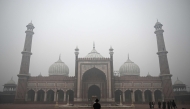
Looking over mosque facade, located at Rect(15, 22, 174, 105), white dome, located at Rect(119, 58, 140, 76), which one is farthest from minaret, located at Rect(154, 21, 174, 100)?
white dome, located at Rect(119, 58, 140, 76)

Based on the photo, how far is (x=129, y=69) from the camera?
30531 mm

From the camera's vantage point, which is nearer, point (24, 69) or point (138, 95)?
point (24, 69)

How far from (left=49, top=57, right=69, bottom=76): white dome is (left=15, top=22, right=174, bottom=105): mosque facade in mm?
3256

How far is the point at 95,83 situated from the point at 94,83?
0.16 meters

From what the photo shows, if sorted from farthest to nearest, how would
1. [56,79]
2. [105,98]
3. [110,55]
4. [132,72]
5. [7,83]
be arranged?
1. [7,83]
2. [132,72]
3. [56,79]
4. [110,55]
5. [105,98]

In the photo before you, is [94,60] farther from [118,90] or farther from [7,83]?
[7,83]

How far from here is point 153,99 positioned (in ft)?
84.9

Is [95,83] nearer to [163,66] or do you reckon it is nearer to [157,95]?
[157,95]

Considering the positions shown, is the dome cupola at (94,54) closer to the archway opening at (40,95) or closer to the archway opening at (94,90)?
the archway opening at (94,90)

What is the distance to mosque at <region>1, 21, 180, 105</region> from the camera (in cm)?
2470

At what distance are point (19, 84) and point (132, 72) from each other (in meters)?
19.6

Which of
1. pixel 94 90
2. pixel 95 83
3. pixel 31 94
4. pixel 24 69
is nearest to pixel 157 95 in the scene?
pixel 94 90

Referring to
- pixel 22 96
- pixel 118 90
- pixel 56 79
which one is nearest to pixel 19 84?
pixel 22 96

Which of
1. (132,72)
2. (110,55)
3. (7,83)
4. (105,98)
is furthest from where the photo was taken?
(7,83)
